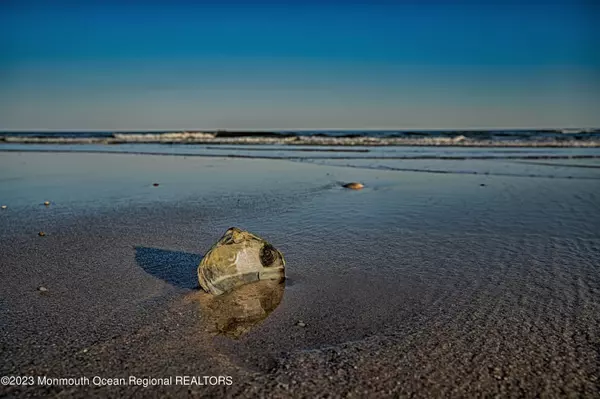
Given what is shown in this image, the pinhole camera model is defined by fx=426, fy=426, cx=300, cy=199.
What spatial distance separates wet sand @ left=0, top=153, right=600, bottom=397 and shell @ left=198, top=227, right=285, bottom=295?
166 mm

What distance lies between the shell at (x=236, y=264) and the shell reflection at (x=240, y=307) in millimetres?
57

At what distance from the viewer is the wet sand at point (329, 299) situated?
6.93 ft

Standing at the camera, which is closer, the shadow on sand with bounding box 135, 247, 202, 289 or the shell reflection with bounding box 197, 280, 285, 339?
the shell reflection with bounding box 197, 280, 285, 339

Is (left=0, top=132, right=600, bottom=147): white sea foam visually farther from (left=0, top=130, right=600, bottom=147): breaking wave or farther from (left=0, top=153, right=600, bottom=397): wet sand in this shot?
(left=0, top=153, right=600, bottom=397): wet sand

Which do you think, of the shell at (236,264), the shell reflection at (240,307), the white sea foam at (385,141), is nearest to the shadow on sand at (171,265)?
the shell at (236,264)

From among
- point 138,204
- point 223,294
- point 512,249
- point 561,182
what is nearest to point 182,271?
point 223,294

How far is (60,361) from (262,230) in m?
3.12

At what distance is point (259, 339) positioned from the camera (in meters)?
2.48

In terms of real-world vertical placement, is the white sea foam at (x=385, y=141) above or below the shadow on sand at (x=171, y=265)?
above

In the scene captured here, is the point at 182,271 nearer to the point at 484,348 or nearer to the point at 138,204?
the point at 484,348

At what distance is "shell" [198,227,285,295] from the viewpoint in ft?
10.3

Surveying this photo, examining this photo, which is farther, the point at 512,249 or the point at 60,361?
the point at 512,249

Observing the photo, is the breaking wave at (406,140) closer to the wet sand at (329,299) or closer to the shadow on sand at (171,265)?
the wet sand at (329,299)

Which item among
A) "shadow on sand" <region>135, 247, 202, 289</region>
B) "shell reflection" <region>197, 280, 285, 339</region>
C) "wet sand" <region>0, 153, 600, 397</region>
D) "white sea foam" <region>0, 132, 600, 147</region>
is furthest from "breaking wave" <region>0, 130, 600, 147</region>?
"shell reflection" <region>197, 280, 285, 339</region>
